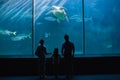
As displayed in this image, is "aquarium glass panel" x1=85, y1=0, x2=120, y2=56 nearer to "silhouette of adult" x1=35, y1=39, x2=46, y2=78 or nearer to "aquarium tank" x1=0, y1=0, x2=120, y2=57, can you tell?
"aquarium tank" x1=0, y1=0, x2=120, y2=57

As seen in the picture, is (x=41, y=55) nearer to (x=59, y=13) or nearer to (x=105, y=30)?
(x=59, y=13)

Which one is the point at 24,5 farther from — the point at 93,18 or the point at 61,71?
the point at 61,71

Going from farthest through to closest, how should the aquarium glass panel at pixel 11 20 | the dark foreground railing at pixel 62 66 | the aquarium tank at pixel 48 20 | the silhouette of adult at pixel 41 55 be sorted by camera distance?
1. the aquarium glass panel at pixel 11 20
2. the aquarium tank at pixel 48 20
3. the dark foreground railing at pixel 62 66
4. the silhouette of adult at pixel 41 55

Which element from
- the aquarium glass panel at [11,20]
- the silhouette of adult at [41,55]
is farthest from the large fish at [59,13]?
the silhouette of adult at [41,55]

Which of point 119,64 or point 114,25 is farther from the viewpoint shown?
point 114,25

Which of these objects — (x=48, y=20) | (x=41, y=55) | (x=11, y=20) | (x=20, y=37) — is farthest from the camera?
(x=48, y=20)

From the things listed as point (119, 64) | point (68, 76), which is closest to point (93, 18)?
point (119, 64)

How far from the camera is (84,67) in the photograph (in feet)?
60.0

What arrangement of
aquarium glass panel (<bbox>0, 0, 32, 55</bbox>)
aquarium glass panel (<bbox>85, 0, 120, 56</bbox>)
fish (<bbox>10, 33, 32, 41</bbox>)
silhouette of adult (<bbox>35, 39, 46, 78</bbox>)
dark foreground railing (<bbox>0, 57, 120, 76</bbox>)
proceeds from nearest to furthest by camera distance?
silhouette of adult (<bbox>35, 39, 46, 78</bbox>) → dark foreground railing (<bbox>0, 57, 120, 76</bbox>) → aquarium glass panel (<bbox>0, 0, 32, 55</bbox>) → fish (<bbox>10, 33, 32, 41</bbox>) → aquarium glass panel (<bbox>85, 0, 120, 56</bbox>)

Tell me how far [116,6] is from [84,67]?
43.2 ft

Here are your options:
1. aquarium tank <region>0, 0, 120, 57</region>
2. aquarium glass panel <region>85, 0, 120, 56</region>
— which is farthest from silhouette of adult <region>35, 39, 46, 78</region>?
aquarium glass panel <region>85, 0, 120, 56</region>

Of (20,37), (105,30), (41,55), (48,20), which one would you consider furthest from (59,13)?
(41,55)

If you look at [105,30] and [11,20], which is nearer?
[11,20]

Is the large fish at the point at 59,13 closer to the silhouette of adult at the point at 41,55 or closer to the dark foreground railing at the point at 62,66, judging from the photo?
the dark foreground railing at the point at 62,66
